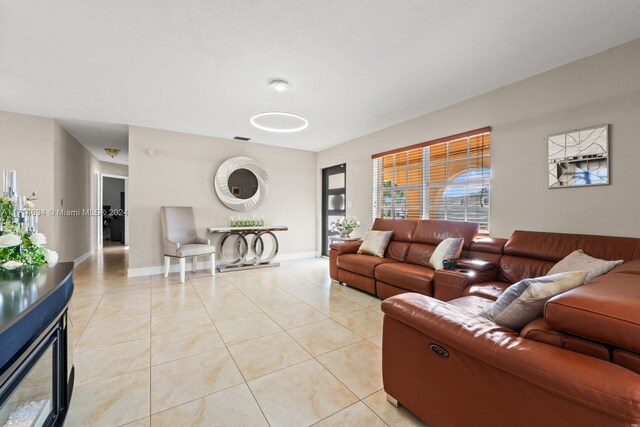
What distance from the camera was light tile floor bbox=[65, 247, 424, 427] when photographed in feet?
5.22

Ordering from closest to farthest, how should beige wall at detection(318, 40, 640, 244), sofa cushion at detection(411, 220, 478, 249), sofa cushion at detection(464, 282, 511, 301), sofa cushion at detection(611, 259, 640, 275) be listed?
sofa cushion at detection(611, 259, 640, 275) < sofa cushion at detection(464, 282, 511, 301) < beige wall at detection(318, 40, 640, 244) < sofa cushion at detection(411, 220, 478, 249)

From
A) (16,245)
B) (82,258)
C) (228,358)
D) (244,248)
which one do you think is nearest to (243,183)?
(244,248)

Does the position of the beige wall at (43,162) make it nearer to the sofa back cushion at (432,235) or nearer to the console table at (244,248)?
the console table at (244,248)

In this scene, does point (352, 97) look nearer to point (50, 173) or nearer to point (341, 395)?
point (341, 395)

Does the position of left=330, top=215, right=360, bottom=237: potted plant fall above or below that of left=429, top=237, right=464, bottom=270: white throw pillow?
above

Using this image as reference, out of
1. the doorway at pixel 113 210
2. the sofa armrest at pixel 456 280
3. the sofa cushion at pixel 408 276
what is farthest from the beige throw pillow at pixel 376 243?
the doorway at pixel 113 210

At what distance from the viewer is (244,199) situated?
19.0 feet

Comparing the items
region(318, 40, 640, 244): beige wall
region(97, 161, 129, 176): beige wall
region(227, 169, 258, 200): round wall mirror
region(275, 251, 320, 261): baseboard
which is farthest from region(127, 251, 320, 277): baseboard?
region(97, 161, 129, 176): beige wall

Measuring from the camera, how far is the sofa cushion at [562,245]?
229cm

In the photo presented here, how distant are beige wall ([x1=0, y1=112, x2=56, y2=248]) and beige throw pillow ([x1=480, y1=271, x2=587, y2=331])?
5879 mm

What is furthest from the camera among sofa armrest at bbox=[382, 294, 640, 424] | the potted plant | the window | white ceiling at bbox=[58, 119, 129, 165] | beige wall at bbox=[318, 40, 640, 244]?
the potted plant

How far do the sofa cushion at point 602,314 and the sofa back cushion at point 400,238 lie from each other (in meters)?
2.80

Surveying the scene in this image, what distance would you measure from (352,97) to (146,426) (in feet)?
11.8

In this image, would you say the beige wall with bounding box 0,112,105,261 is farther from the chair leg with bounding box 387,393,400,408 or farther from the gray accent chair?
the chair leg with bounding box 387,393,400,408
